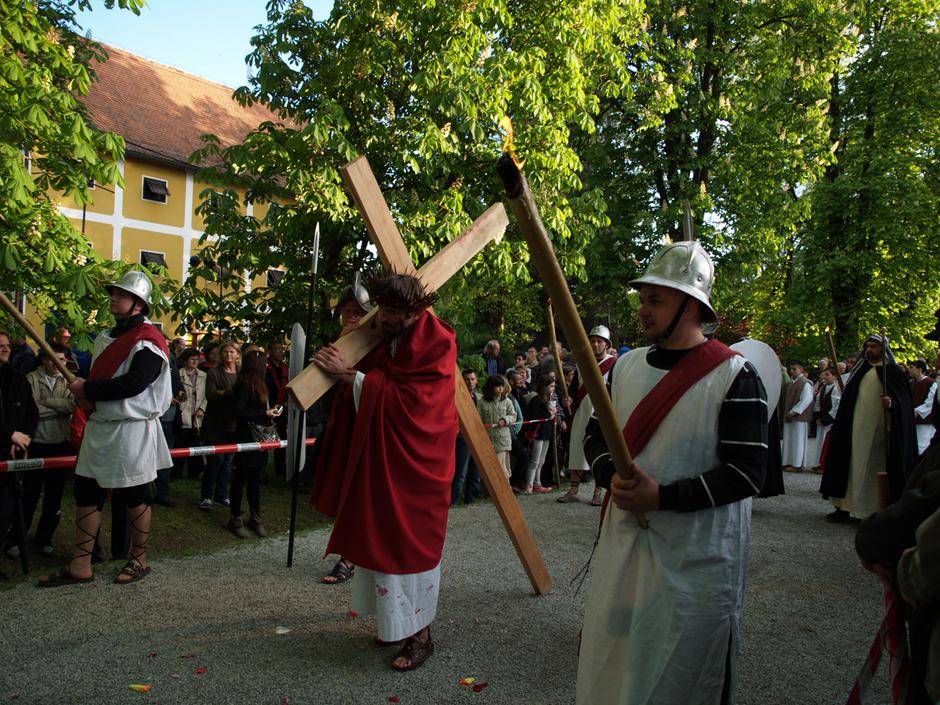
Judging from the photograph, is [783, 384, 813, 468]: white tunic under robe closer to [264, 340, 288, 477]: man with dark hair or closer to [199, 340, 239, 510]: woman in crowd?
[264, 340, 288, 477]: man with dark hair

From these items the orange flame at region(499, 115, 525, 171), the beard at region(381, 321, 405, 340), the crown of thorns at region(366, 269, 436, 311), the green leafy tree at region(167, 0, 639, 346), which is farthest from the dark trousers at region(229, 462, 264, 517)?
the orange flame at region(499, 115, 525, 171)

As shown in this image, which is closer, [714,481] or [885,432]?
[714,481]

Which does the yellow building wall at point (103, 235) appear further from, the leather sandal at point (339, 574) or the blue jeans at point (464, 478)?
the leather sandal at point (339, 574)

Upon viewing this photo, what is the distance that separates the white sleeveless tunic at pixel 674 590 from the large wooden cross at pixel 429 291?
180 cm

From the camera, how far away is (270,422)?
315 inches

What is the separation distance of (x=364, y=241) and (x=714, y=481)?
270 inches

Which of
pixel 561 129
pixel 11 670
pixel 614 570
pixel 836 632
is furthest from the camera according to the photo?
pixel 561 129

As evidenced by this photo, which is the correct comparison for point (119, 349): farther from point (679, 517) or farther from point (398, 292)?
point (679, 517)

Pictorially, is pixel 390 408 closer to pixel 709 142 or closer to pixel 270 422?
pixel 270 422

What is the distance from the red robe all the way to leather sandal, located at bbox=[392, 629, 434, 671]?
0.44m

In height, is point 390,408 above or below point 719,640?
above

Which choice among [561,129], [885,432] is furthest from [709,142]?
[885,432]

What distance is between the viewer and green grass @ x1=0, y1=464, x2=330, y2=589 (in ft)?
18.8

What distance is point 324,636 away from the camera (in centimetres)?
434
